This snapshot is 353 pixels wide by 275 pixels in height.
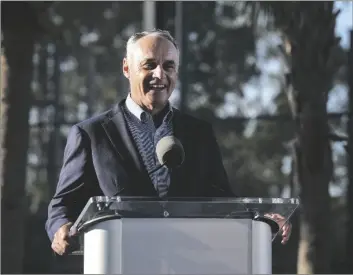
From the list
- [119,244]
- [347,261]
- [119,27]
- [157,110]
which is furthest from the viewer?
[119,27]

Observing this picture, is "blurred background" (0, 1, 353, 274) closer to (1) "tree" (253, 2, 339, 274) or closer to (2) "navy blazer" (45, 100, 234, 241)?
(1) "tree" (253, 2, 339, 274)

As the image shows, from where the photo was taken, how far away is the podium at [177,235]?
238cm

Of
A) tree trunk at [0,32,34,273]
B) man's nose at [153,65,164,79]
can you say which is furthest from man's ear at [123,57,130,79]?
tree trunk at [0,32,34,273]

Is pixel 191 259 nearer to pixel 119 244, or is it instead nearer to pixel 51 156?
pixel 119 244

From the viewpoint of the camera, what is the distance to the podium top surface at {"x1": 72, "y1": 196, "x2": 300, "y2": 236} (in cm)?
239

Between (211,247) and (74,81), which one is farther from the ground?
(74,81)

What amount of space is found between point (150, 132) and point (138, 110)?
107mm

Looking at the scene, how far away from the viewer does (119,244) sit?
2379 millimetres

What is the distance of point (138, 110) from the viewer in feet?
10.6

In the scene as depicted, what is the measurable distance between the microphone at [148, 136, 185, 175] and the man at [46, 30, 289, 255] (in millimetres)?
111

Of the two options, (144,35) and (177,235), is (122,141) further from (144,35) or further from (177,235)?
(177,235)

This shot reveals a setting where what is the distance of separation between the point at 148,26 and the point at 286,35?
4.01m

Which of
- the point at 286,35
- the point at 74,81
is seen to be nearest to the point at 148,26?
the point at 286,35

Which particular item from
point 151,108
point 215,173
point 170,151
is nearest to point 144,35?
point 151,108
